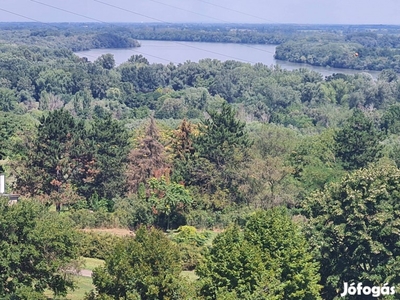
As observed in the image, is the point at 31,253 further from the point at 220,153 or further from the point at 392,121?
the point at 392,121

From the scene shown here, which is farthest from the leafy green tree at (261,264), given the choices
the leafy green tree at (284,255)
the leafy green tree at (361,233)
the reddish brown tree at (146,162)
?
the reddish brown tree at (146,162)

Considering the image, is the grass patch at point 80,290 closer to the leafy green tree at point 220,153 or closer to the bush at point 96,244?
the bush at point 96,244

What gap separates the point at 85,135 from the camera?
135 feet

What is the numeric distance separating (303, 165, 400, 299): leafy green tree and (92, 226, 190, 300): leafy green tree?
23.6 ft

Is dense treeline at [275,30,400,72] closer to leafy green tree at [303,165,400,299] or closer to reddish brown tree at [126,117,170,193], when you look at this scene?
reddish brown tree at [126,117,170,193]

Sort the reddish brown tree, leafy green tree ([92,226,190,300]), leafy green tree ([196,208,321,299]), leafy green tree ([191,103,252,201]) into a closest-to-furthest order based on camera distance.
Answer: leafy green tree ([92,226,190,300])
leafy green tree ([196,208,321,299])
leafy green tree ([191,103,252,201])
the reddish brown tree

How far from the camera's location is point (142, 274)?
60.4 feet

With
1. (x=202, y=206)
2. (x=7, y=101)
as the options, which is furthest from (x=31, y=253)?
(x=7, y=101)

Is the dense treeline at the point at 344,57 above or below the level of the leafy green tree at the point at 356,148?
below

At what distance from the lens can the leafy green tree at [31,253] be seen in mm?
Answer: 19500

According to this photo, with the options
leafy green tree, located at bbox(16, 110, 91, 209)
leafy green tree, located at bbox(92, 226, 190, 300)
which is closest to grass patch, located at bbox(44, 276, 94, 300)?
A: leafy green tree, located at bbox(92, 226, 190, 300)

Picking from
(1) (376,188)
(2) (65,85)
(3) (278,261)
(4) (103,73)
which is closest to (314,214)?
(1) (376,188)

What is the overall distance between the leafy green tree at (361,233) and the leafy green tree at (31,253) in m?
8.94

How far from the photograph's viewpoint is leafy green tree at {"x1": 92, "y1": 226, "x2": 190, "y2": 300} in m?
18.4
